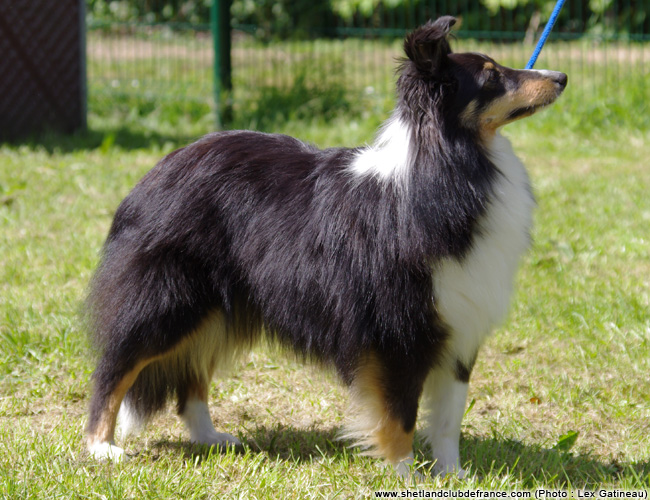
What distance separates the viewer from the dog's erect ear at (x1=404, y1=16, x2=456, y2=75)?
2.45 m

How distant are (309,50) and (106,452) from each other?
723 centimetres

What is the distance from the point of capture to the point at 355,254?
2.64 m

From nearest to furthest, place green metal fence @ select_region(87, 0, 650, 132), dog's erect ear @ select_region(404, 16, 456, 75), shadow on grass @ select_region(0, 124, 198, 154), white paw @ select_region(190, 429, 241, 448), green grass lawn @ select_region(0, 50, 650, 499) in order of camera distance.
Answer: dog's erect ear @ select_region(404, 16, 456, 75) < green grass lawn @ select_region(0, 50, 650, 499) < white paw @ select_region(190, 429, 241, 448) < shadow on grass @ select_region(0, 124, 198, 154) < green metal fence @ select_region(87, 0, 650, 132)

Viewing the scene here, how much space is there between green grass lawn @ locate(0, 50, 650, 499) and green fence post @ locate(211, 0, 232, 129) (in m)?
2.44

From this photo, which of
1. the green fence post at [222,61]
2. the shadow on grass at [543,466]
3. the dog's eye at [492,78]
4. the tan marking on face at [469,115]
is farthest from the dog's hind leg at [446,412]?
the green fence post at [222,61]

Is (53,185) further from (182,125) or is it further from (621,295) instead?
(621,295)

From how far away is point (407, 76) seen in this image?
255 centimetres

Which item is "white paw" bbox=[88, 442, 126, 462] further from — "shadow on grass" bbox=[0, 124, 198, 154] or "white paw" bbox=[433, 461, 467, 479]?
"shadow on grass" bbox=[0, 124, 198, 154]

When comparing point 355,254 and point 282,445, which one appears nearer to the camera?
point 355,254

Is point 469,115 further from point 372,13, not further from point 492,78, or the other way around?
point 372,13

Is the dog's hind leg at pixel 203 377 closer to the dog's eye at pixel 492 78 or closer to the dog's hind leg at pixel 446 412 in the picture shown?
the dog's hind leg at pixel 446 412

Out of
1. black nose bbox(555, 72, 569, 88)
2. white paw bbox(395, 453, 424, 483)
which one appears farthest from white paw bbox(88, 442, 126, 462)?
black nose bbox(555, 72, 569, 88)

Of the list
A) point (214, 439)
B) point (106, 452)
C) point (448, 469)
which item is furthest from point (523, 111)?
point (106, 452)

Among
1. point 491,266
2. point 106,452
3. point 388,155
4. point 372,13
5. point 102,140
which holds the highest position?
point 372,13
